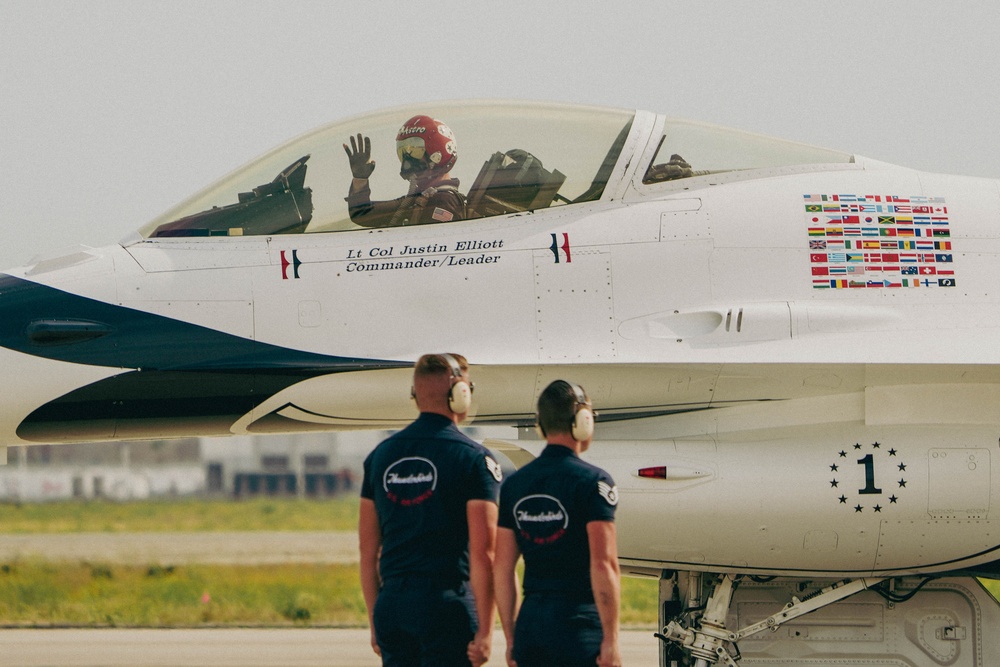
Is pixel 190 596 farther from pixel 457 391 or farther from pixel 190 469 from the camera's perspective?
pixel 190 469

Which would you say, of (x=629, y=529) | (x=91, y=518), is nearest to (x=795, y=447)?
(x=629, y=529)

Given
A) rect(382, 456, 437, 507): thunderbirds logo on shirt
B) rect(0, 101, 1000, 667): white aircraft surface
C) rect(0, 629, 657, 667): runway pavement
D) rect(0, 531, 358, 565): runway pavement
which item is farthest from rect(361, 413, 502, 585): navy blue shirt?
rect(0, 531, 358, 565): runway pavement

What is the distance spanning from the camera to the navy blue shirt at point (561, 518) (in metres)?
4.55

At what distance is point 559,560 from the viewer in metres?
4.58

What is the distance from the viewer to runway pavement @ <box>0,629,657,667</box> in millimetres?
10922

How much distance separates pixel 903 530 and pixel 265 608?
1012 centimetres

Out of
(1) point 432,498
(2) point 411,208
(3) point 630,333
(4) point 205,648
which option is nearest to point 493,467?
(1) point 432,498

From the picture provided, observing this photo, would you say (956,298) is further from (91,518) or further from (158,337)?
(91,518)

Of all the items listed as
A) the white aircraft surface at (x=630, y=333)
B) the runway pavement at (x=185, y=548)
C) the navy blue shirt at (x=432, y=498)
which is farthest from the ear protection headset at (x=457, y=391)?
the runway pavement at (x=185, y=548)

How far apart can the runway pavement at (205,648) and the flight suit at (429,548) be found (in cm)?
632

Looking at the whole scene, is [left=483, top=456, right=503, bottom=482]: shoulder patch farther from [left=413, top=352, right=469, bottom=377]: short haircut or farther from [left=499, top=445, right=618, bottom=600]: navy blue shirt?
[left=413, top=352, right=469, bottom=377]: short haircut

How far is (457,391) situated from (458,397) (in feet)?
0.08

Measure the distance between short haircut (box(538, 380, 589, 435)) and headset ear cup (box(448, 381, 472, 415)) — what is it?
29 cm

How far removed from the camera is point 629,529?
6656 mm
